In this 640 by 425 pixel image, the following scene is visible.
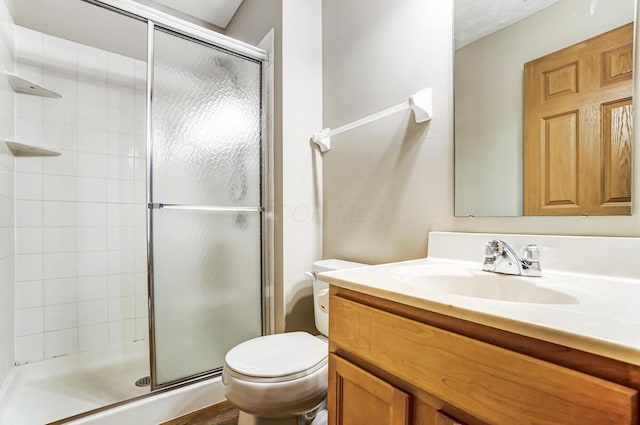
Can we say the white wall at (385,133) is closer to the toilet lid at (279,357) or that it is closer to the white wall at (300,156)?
the white wall at (300,156)

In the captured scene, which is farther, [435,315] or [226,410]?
[226,410]

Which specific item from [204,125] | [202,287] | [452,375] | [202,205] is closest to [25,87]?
[204,125]

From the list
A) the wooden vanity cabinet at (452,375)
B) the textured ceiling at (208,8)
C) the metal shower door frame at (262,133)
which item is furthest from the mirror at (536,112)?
the textured ceiling at (208,8)

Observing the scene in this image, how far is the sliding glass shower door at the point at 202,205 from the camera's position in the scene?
1.41 metres

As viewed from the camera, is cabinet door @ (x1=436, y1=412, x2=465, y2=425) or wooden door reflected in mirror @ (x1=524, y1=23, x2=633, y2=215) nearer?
cabinet door @ (x1=436, y1=412, x2=465, y2=425)

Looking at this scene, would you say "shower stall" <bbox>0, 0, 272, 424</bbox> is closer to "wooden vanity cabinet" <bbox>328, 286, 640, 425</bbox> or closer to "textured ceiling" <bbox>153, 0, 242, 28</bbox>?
"textured ceiling" <bbox>153, 0, 242, 28</bbox>

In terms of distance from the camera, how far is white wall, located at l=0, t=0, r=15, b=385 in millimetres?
1473

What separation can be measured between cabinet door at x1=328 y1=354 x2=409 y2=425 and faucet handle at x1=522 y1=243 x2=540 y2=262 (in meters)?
0.51

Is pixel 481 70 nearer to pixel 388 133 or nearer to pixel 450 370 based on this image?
pixel 388 133

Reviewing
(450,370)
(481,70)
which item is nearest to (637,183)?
(481,70)

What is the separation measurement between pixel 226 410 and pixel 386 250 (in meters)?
1.15

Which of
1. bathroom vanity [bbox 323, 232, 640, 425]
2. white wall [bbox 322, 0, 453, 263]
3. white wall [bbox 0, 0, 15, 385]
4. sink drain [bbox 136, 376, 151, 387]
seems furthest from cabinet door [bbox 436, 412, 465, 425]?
white wall [bbox 0, 0, 15, 385]

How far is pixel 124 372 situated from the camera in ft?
5.82

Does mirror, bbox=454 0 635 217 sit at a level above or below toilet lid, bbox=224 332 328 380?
above
